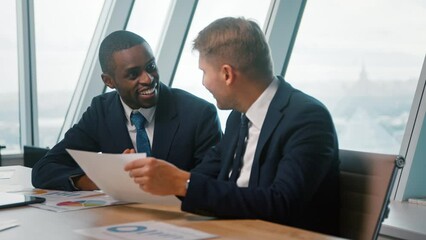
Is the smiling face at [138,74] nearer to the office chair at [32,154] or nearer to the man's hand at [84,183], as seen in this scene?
the man's hand at [84,183]

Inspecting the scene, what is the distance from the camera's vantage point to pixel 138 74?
2324 millimetres

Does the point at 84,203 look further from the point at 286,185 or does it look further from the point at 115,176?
the point at 286,185

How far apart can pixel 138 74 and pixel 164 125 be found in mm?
235

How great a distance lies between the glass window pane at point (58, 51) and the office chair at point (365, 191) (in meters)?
3.76

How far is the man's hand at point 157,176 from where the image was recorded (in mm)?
1455

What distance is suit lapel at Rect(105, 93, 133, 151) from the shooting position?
7.68 feet

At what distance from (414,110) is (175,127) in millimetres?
1387

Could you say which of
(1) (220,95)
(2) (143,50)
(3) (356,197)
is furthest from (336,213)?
(2) (143,50)

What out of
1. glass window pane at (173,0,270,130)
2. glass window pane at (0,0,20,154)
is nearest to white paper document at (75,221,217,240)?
glass window pane at (173,0,270,130)

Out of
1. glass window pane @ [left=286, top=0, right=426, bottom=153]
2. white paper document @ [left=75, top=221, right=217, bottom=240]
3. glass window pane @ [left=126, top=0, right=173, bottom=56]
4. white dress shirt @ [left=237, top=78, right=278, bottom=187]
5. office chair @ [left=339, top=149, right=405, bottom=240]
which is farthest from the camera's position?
glass window pane @ [left=126, top=0, right=173, bottom=56]

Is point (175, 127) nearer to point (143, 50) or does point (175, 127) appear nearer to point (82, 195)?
point (143, 50)

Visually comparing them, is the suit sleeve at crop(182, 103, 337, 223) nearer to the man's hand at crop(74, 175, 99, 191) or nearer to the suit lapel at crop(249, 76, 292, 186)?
the suit lapel at crop(249, 76, 292, 186)

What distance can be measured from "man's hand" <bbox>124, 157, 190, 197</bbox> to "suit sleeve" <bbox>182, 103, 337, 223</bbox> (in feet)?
0.10

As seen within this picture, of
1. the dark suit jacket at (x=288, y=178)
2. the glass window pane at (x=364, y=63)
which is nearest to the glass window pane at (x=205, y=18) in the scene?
the glass window pane at (x=364, y=63)
